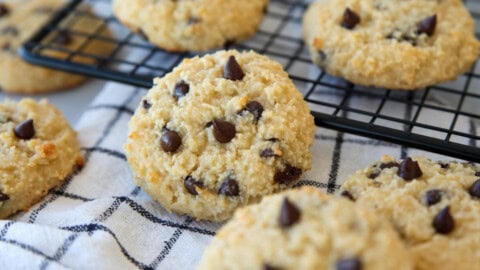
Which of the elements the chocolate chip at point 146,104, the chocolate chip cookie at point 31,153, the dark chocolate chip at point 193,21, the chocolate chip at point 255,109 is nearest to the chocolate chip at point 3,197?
the chocolate chip cookie at point 31,153

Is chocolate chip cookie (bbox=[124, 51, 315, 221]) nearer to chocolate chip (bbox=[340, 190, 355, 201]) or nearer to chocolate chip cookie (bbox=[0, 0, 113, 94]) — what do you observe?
chocolate chip (bbox=[340, 190, 355, 201])

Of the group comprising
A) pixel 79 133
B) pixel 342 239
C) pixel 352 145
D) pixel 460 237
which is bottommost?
pixel 79 133

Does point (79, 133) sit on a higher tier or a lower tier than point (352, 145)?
lower

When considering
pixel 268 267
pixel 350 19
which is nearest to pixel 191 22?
pixel 350 19

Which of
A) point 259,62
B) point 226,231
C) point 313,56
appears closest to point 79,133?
point 259,62

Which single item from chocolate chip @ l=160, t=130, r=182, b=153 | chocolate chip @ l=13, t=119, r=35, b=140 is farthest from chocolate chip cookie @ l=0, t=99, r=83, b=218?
chocolate chip @ l=160, t=130, r=182, b=153

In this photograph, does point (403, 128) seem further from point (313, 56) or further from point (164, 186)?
point (164, 186)

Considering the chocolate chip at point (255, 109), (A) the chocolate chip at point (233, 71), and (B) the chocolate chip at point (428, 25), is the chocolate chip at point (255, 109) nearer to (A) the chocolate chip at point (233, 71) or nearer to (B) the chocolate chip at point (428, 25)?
(A) the chocolate chip at point (233, 71)

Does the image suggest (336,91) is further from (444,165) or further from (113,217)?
(113,217)
